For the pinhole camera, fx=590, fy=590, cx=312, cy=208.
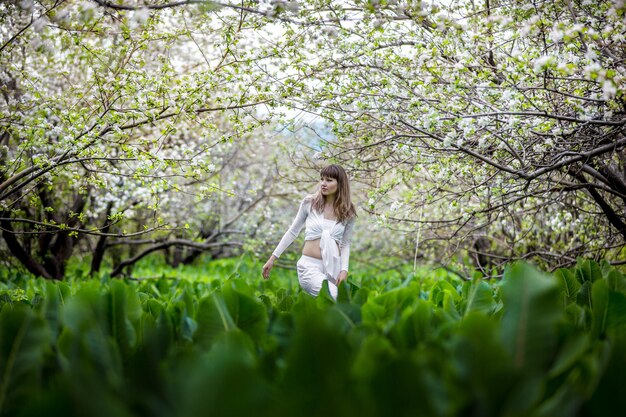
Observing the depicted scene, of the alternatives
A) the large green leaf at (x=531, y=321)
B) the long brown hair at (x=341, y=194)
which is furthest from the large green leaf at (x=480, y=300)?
the long brown hair at (x=341, y=194)

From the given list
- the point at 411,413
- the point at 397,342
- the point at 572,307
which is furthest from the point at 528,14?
the point at 411,413

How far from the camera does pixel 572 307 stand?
7.04 ft

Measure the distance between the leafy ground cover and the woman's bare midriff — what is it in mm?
3624

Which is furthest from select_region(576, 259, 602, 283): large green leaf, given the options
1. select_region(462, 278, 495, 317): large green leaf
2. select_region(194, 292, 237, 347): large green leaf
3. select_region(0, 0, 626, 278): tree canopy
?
select_region(194, 292, 237, 347): large green leaf

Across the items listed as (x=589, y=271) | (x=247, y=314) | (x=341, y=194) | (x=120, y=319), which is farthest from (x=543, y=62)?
(x=341, y=194)

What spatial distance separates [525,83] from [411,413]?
334cm

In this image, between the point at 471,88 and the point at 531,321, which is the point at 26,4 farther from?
the point at 531,321

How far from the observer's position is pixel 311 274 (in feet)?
18.4

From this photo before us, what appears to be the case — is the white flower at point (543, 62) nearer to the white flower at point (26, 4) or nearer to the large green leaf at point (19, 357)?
the large green leaf at point (19, 357)

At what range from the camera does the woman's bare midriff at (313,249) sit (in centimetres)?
573

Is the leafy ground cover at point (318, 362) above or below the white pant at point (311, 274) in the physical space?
below

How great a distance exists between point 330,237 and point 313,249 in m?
0.23

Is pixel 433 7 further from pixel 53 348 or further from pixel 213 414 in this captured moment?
pixel 213 414

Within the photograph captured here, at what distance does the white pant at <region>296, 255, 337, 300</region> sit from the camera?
18.1 ft
